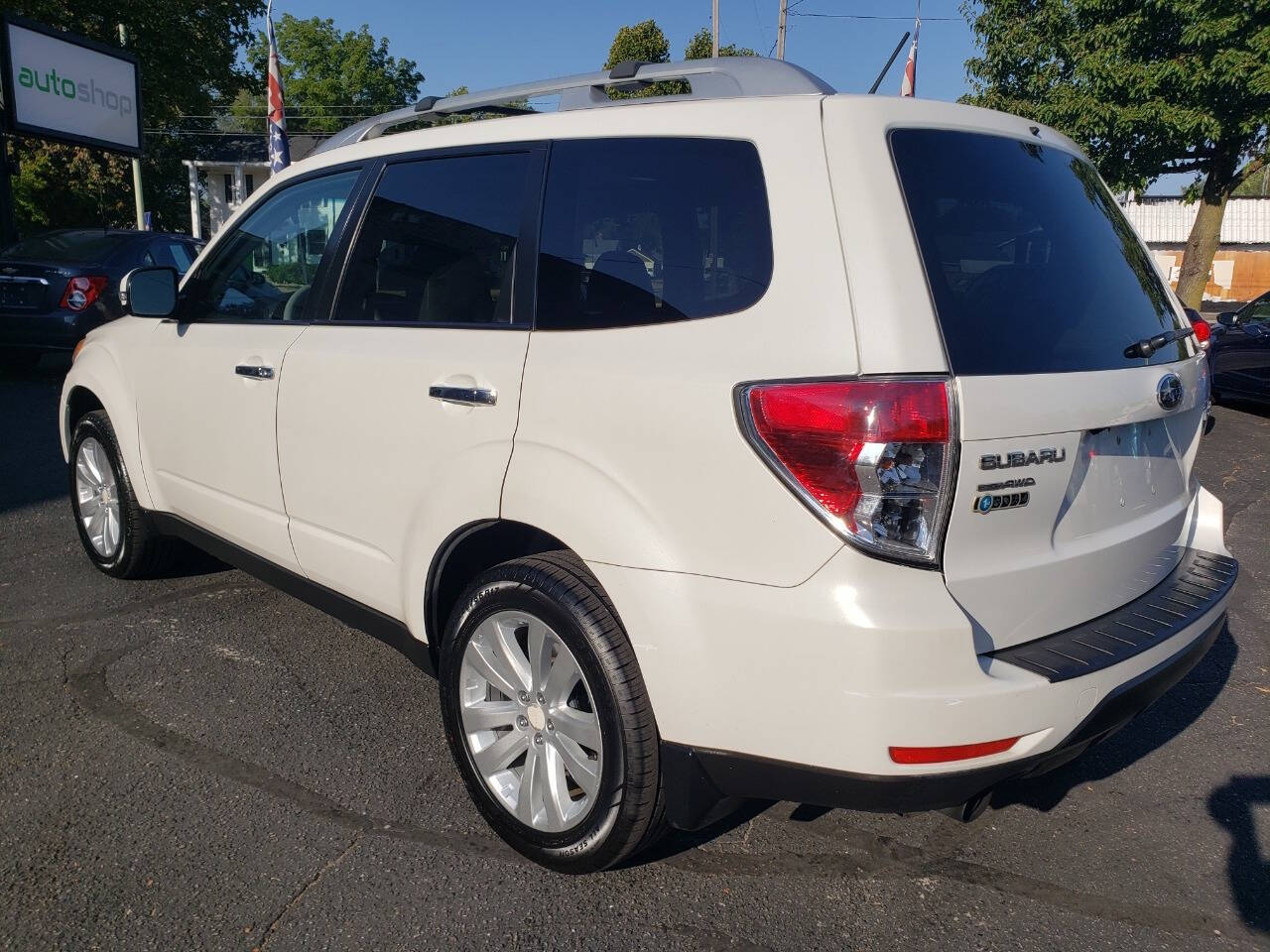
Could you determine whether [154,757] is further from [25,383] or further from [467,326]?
[25,383]

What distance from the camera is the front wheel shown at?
235cm

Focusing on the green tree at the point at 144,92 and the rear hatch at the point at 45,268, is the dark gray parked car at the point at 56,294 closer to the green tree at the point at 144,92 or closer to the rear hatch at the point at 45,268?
the rear hatch at the point at 45,268

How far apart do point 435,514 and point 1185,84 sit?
709 inches

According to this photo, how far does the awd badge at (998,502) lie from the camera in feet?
6.86

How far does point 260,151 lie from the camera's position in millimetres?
48688

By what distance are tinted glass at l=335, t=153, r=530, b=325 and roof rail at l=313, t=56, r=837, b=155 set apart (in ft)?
0.87

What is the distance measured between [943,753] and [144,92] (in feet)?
89.7

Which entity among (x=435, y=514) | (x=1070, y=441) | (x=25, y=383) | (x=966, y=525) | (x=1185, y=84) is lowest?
(x=25, y=383)

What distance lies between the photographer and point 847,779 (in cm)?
212

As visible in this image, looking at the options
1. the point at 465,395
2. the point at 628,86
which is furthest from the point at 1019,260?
the point at 465,395

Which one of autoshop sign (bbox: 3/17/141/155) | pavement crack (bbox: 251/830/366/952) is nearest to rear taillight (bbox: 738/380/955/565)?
pavement crack (bbox: 251/830/366/952)

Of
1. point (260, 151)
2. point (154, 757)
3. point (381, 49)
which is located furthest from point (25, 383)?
point (381, 49)

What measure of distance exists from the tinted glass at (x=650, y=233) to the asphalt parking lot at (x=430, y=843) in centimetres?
144

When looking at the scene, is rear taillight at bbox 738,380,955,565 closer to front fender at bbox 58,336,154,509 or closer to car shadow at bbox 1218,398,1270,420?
front fender at bbox 58,336,154,509
